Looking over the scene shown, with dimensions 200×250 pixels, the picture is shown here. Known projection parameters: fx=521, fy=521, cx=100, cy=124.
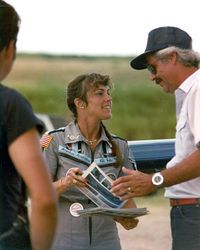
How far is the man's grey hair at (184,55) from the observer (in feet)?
7.94

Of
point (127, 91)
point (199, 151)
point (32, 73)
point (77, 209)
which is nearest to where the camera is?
point (199, 151)

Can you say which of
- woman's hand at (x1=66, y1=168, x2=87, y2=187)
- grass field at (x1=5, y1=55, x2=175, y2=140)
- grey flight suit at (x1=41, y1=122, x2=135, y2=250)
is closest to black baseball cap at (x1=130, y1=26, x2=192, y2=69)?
grey flight suit at (x1=41, y1=122, x2=135, y2=250)

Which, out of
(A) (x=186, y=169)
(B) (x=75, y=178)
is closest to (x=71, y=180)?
(B) (x=75, y=178)

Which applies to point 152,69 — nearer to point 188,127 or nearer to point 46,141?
point 188,127

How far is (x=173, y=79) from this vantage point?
7.92 ft

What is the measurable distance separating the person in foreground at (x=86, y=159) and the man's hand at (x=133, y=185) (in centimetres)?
15

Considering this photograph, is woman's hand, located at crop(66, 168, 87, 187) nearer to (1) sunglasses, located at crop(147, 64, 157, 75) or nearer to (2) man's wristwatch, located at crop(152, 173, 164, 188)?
(2) man's wristwatch, located at crop(152, 173, 164, 188)

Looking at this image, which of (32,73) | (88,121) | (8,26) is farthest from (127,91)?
(8,26)

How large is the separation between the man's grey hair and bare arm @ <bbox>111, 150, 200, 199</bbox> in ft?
1.57

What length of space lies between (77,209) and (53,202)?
3.84 feet

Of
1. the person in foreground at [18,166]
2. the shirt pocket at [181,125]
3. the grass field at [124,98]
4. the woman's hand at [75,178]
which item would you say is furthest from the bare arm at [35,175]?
the grass field at [124,98]

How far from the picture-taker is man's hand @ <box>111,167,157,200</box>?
89.0 inches

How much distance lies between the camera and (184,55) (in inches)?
95.7

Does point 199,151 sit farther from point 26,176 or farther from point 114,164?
point 26,176
